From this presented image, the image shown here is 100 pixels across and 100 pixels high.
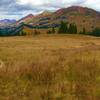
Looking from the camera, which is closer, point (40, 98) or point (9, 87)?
point (40, 98)

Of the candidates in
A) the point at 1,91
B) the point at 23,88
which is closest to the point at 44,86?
the point at 23,88

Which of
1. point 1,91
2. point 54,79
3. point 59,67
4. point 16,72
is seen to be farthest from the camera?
point 59,67

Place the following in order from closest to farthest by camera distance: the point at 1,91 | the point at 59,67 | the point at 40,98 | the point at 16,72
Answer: the point at 40,98 < the point at 1,91 < the point at 16,72 < the point at 59,67

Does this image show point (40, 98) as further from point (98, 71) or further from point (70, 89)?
point (98, 71)

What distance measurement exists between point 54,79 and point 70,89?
1.18 m

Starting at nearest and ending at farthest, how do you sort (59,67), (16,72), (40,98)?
(40,98) < (16,72) < (59,67)

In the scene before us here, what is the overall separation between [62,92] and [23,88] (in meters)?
1.24

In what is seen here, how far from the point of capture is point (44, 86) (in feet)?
30.9

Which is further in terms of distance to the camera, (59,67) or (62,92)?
(59,67)

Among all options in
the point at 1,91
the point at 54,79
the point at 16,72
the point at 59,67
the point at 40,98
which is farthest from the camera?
the point at 59,67

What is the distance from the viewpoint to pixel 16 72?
35.3 feet

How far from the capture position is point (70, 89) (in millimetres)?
8953

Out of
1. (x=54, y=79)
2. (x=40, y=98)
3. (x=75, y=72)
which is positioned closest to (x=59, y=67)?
(x=75, y=72)

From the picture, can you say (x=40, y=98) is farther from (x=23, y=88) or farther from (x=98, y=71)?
(x=98, y=71)
